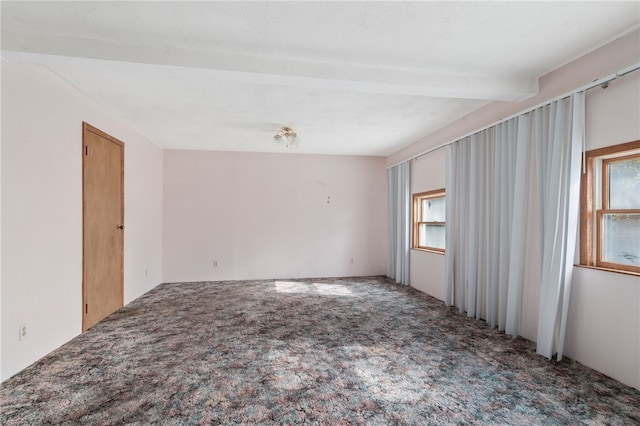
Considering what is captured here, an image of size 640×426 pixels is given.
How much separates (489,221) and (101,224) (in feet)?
14.7

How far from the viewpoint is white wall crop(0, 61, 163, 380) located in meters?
2.36

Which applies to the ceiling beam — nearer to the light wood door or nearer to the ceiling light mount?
the light wood door

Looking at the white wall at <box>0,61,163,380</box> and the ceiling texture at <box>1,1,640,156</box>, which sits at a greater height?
the ceiling texture at <box>1,1,640,156</box>

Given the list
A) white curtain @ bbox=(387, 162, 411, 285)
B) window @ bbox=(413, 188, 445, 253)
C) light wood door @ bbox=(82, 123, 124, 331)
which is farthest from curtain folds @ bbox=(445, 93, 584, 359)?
light wood door @ bbox=(82, 123, 124, 331)

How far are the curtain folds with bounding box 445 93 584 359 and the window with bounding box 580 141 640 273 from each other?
13cm

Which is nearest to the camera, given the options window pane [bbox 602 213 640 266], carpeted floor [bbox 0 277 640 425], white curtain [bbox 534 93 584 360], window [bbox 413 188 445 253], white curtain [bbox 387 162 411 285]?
carpeted floor [bbox 0 277 640 425]

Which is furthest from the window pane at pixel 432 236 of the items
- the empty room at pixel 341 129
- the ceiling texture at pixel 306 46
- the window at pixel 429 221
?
the ceiling texture at pixel 306 46

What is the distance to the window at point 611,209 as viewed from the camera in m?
2.36

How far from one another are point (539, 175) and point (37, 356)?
4632 millimetres

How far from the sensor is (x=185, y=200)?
600 cm

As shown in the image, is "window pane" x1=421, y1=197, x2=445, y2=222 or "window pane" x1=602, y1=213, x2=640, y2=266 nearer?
"window pane" x1=602, y1=213, x2=640, y2=266

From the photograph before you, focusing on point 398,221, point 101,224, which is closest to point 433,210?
point 398,221

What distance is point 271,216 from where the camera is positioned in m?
6.29

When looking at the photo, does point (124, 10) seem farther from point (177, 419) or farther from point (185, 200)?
point (185, 200)
